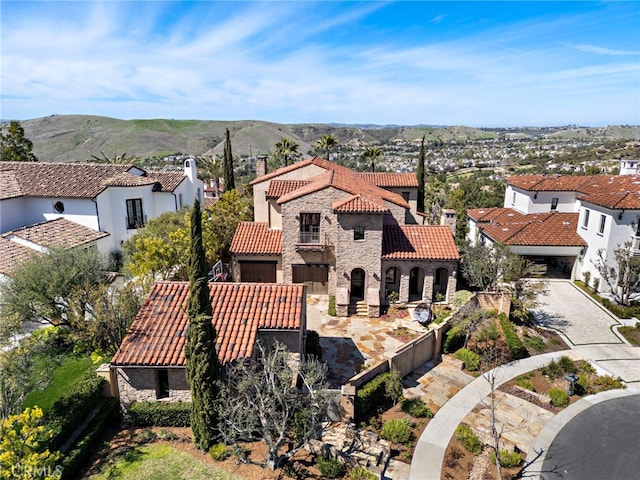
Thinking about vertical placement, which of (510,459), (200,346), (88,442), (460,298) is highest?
(200,346)

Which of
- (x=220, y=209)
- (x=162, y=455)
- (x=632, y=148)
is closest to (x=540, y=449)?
(x=162, y=455)

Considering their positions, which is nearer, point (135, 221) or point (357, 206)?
point (357, 206)

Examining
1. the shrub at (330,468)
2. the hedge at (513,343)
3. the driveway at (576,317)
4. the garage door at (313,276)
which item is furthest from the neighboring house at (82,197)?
the driveway at (576,317)

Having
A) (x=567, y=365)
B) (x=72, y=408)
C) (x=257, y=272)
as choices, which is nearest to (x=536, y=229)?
(x=567, y=365)

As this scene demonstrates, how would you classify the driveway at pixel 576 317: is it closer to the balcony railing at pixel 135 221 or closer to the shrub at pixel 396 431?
the shrub at pixel 396 431

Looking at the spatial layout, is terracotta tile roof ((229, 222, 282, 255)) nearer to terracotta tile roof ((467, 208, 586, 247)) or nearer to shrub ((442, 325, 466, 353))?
shrub ((442, 325, 466, 353))

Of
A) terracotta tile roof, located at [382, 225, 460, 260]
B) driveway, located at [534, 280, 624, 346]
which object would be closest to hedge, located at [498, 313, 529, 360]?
driveway, located at [534, 280, 624, 346]

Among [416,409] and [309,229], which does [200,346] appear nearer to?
[416,409]
